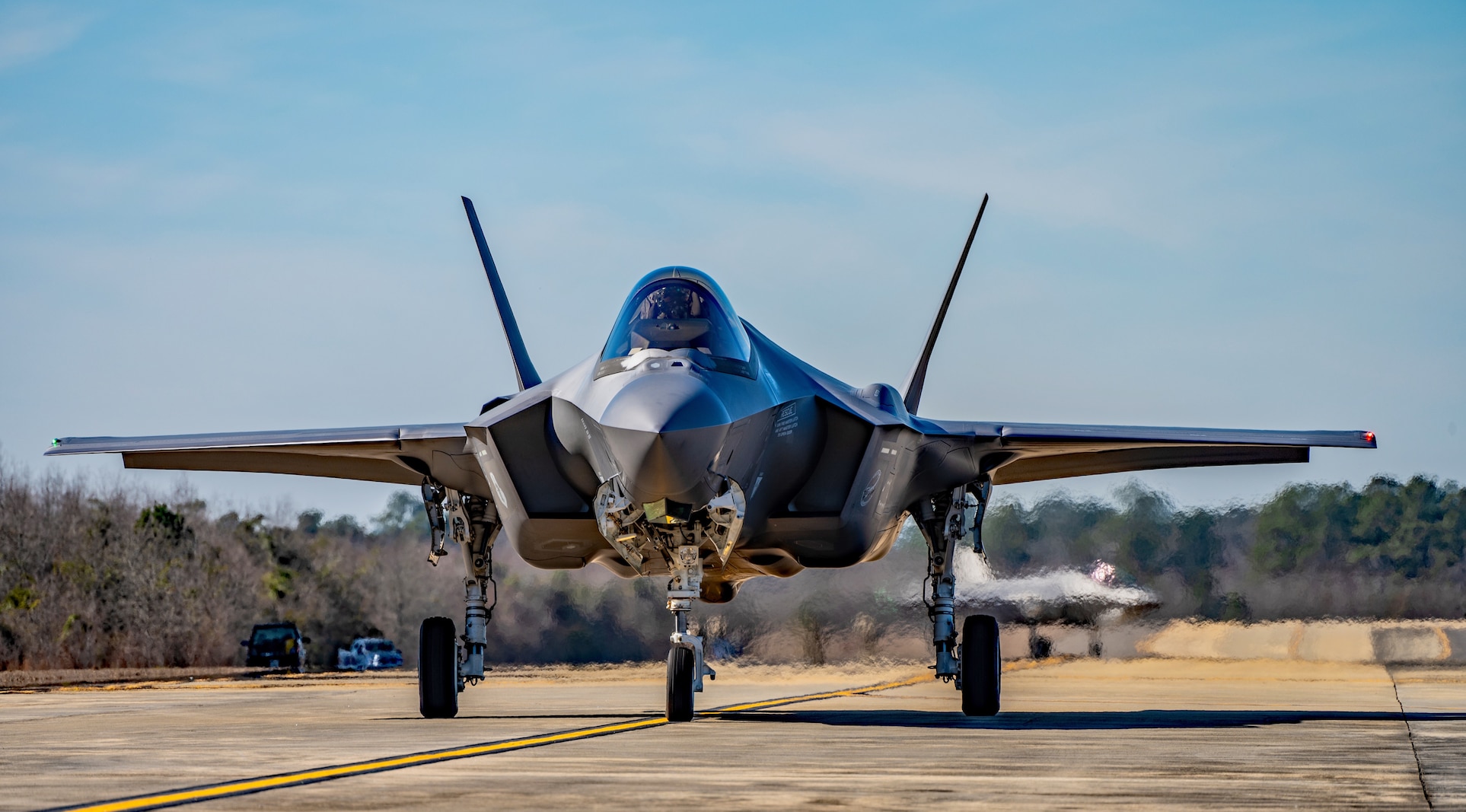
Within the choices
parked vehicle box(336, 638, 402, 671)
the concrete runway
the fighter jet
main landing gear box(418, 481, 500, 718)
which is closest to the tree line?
the concrete runway

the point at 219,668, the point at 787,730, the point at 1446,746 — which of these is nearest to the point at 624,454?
the point at 787,730

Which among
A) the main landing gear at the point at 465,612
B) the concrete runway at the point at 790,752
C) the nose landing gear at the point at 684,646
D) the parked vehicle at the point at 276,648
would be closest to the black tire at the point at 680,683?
the nose landing gear at the point at 684,646

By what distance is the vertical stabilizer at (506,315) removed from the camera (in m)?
14.8

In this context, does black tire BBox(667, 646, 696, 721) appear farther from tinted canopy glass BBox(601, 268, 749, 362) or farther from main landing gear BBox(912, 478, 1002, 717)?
main landing gear BBox(912, 478, 1002, 717)

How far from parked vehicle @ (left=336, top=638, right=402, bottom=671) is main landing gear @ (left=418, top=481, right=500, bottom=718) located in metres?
26.7

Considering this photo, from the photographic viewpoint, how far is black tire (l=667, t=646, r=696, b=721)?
10.4m

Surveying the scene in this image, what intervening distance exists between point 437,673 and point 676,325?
3830 mm

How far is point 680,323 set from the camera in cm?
1097

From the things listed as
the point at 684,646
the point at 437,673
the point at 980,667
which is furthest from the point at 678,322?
the point at 980,667

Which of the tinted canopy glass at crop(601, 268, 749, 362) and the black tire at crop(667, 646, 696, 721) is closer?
the black tire at crop(667, 646, 696, 721)

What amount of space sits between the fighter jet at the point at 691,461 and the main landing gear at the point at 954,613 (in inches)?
0.8

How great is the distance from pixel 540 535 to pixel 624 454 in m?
2.73

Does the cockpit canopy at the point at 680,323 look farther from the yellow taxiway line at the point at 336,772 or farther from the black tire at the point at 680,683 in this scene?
the yellow taxiway line at the point at 336,772

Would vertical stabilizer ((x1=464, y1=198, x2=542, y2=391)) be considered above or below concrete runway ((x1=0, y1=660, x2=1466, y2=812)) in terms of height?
above
